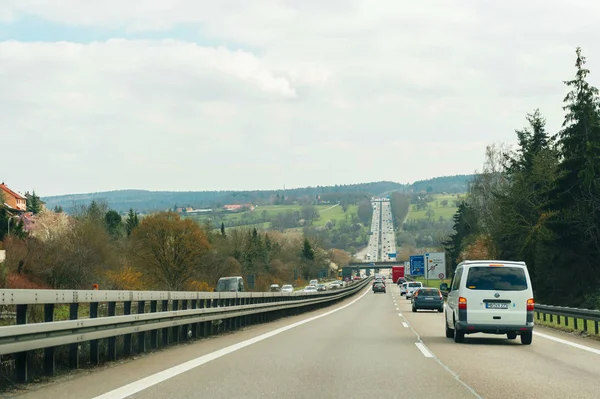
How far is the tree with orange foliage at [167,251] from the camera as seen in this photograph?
85688 mm

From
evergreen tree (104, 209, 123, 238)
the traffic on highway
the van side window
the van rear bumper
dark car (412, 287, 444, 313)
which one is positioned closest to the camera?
the traffic on highway

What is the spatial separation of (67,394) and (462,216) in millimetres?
115590

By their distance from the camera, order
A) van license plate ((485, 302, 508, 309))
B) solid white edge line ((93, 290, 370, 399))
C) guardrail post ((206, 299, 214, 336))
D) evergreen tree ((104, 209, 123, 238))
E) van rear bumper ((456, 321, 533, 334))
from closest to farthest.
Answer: solid white edge line ((93, 290, 370, 399)) → van rear bumper ((456, 321, 533, 334)) → van license plate ((485, 302, 508, 309)) → guardrail post ((206, 299, 214, 336)) → evergreen tree ((104, 209, 123, 238))

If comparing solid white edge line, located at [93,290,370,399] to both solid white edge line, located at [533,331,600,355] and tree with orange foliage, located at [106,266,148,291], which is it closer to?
solid white edge line, located at [533,331,600,355]

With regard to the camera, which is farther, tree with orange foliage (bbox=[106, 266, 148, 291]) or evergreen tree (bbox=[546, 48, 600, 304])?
tree with orange foliage (bbox=[106, 266, 148, 291])

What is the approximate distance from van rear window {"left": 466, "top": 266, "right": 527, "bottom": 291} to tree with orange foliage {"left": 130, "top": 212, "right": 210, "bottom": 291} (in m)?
68.3

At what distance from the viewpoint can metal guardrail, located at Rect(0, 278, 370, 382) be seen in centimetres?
902

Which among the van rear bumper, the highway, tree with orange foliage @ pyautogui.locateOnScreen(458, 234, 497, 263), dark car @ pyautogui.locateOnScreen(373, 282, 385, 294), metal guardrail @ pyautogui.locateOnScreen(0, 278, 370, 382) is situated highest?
tree with orange foliage @ pyautogui.locateOnScreen(458, 234, 497, 263)

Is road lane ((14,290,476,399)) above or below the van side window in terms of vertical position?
below

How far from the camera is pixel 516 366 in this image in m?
13.3

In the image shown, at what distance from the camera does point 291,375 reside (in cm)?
1127

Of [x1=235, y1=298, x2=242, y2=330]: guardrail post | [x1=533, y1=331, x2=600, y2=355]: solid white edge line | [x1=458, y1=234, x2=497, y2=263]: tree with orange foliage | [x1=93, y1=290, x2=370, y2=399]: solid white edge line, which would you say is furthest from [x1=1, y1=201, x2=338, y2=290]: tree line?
[x1=93, y1=290, x2=370, y2=399]: solid white edge line

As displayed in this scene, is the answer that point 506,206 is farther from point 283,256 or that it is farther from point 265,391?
point 283,256

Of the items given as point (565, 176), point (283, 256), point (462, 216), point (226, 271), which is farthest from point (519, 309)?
point (283, 256)
